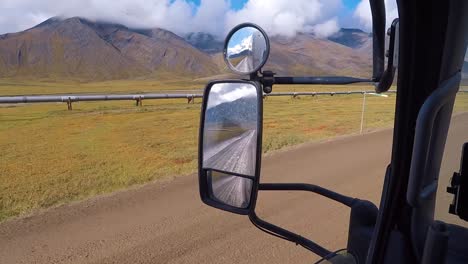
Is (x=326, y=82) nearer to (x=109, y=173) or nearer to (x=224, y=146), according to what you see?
(x=224, y=146)

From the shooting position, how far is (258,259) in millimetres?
3822

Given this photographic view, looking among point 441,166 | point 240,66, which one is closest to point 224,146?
point 240,66

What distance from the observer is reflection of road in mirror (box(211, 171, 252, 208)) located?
5.18 ft

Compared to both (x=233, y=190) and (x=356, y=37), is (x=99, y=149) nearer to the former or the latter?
(x=356, y=37)

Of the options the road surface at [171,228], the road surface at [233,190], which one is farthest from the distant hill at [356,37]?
the road surface at [171,228]

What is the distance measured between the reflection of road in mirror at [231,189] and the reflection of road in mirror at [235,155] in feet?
0.18

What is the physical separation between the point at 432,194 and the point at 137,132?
480 inches

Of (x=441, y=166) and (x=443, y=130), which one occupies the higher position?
(x=443, y=130)

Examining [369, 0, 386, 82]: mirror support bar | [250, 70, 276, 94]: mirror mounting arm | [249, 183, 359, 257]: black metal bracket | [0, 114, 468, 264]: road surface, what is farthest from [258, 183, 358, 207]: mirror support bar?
[0, 114, 468, 264]: road surface

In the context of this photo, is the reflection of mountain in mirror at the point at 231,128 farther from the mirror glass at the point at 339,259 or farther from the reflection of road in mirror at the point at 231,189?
the mirror glass at the point at 339,259

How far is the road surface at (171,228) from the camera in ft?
12.8

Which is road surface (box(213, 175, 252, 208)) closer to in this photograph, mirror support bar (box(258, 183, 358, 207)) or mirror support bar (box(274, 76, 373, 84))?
mirror support bar (box(258, 183, 358, 207))

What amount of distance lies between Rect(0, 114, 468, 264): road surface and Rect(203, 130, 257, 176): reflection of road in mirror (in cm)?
244

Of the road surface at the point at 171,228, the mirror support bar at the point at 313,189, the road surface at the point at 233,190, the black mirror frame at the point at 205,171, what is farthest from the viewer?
the road surface at the point at 171,228
